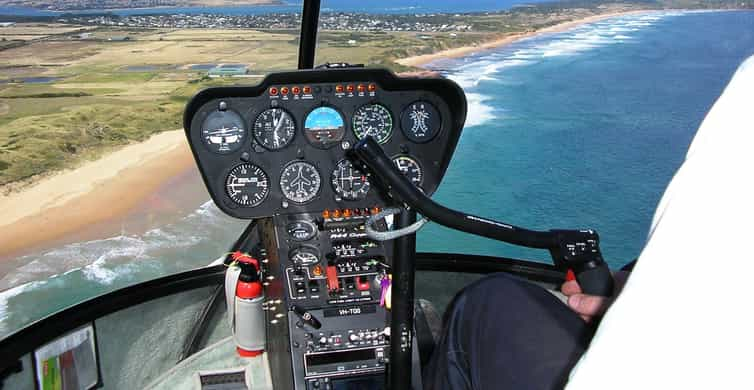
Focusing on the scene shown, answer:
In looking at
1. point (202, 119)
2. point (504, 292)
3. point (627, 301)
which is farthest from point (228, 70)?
point (627, 301)

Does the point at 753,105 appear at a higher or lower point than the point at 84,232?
higher

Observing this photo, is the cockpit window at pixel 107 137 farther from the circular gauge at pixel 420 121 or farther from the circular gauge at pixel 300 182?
the circular gauge at pixel 420 121

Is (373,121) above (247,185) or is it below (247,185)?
above

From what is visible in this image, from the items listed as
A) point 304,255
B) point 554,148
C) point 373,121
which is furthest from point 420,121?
point 554,148

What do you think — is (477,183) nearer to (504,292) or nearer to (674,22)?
(674,22)

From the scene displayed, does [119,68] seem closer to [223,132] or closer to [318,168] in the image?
[223,132]

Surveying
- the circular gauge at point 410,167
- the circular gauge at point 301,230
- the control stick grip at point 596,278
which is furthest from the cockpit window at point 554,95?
the control stick grip at point 596,278
